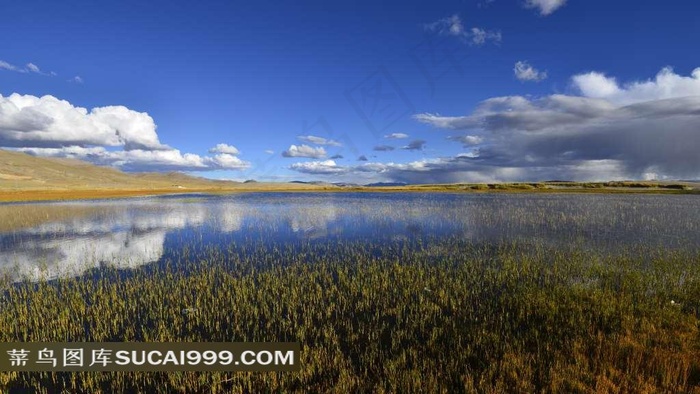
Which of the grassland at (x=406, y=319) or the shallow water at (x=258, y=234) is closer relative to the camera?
the grassland at (x=406, y=319)

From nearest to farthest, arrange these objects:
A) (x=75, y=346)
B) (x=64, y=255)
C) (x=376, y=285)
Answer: (x=75, y=346)
(x=376, y=285)
(x=64, y=255)

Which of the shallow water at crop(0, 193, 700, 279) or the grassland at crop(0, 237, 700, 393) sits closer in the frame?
the grassland at crop(0, 237, 700, 393)

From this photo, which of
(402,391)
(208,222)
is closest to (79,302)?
(402,391)

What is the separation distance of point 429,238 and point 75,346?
24.5 metres

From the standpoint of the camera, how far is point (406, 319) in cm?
1204

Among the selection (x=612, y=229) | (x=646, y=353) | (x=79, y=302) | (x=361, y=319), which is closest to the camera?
(x=646, y=353)

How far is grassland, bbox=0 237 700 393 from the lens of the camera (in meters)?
8.20

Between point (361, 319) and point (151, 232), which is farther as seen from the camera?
point (151, 232)

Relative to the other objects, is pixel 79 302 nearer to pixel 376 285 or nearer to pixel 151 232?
pixel 376 285

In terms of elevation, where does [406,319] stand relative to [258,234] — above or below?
below

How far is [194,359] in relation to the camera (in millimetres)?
9102

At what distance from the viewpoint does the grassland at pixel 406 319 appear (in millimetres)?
8203

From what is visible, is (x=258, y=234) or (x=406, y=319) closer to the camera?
(x=406, y=319)

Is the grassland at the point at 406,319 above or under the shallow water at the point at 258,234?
under
